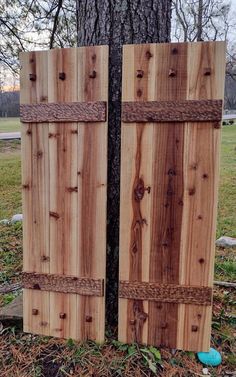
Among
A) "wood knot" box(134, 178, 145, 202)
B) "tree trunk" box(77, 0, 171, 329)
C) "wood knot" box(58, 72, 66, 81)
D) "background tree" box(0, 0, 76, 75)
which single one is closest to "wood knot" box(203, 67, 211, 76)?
"tree trunk" box(77, 0, 171, 329)

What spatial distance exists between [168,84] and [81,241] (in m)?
0.93

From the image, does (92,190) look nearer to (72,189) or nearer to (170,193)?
(72,189)

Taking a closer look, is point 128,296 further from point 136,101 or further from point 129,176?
point 136,101

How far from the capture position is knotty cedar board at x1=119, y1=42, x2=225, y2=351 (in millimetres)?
1585

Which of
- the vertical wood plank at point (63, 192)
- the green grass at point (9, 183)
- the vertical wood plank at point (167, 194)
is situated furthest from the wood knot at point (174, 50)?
the green grass at point (9, 183)

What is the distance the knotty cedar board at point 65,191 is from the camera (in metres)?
1.69

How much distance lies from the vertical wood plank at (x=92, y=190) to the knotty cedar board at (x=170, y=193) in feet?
0.35

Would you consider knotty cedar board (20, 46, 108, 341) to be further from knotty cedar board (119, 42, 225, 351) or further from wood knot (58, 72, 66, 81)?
knotty cedar board (119, 42, 225, 351)

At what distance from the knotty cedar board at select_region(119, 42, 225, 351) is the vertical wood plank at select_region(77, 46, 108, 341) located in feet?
0.35

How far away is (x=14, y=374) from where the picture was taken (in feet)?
5.43

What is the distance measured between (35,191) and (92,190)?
335 mm

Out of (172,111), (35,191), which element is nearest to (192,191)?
(172,111)

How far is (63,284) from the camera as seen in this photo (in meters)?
1.85

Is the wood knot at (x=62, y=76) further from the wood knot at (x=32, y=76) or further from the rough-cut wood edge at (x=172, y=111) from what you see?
the rough-cut wood edge at (x=172, y=111)
